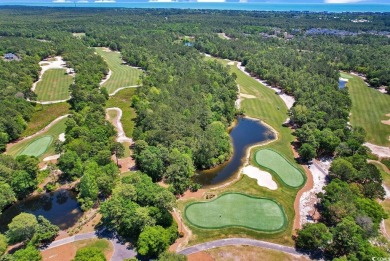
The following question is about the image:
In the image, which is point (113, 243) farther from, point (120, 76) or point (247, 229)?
point (120, 76)

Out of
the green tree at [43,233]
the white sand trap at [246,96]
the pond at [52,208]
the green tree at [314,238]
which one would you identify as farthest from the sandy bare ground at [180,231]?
the white sand trap at [246,96]

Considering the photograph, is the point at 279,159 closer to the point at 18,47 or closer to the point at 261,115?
the point at 261,115

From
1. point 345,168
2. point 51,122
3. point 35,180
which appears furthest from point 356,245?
point 51,122

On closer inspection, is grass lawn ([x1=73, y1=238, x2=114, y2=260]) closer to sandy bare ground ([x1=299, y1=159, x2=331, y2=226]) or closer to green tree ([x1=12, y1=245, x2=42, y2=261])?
green tree ([x1=12, y1=245, x2=42, y2=261])

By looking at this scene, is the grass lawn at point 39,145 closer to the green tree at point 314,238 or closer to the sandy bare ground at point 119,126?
the sandy bare ground at point 119,126

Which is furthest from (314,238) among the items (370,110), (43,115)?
(43,115)

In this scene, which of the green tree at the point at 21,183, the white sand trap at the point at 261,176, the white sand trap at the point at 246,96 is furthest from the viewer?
the white sand trap at the point at 246,96
